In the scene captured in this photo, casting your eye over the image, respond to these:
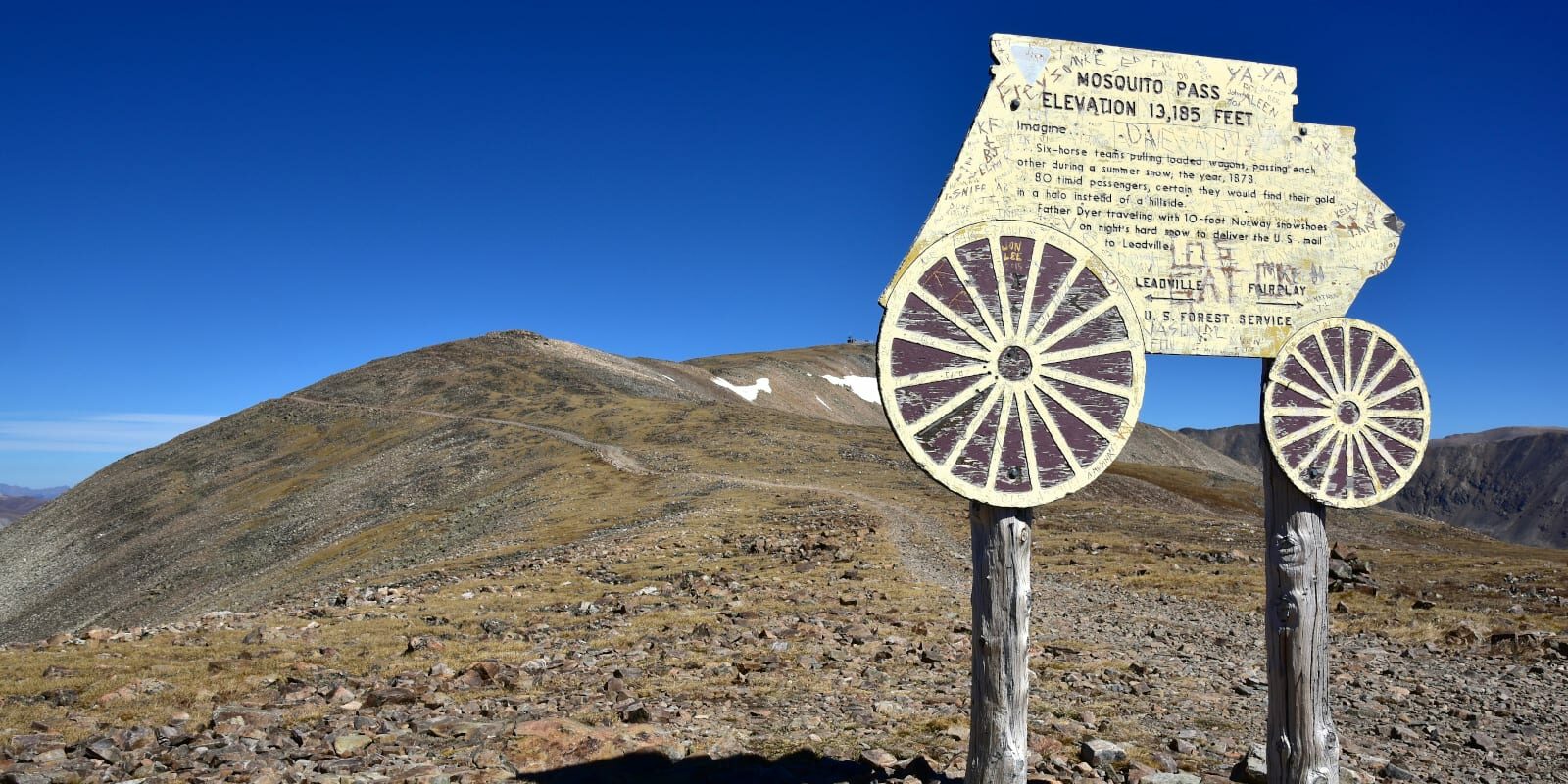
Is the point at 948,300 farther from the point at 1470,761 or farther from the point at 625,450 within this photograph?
the point at 625,450

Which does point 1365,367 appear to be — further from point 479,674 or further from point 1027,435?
point 479,674

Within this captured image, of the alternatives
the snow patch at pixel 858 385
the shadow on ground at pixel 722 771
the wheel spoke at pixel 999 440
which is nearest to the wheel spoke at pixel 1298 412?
the wheel spoke at pixel 999 440

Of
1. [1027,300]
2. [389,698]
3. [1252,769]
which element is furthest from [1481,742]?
[389,698]

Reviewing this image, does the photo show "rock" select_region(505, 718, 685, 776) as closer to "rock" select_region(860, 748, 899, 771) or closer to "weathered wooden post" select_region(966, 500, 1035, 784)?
"rock" select_region(860, 748, 899, 771)

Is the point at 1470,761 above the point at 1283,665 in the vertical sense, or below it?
below

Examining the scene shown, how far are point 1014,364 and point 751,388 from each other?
106 meters

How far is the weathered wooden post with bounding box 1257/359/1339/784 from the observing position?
25.9 feet

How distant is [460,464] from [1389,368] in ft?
174

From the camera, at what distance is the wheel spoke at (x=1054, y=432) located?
695 cm

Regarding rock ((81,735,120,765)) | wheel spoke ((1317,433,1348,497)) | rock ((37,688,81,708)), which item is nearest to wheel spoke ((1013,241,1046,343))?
wheel spoke ((1317,433,1348,497))

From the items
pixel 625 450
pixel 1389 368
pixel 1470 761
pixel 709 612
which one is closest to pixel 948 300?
pixel 1389 368

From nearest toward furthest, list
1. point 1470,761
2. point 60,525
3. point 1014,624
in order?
1. point 1014,624
2. point 1470,761
3. point 60,525

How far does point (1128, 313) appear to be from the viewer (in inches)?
283

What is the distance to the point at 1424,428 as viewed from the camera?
26.6 feet
